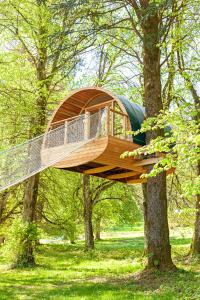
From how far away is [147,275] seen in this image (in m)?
6.71

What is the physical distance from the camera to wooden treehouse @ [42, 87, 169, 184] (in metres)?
7.00

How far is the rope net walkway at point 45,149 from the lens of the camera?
→ 6.65 meters

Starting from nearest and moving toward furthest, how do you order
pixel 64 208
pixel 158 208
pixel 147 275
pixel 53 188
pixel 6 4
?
1. pixel 147 275
2. pixel 158 208
3. pixel 6 4
4. pixel 53 188
5. pixel 64 208

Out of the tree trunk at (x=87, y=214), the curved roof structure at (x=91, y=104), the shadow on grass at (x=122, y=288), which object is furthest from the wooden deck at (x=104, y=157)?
the tree trunk at (x=87, y=214)

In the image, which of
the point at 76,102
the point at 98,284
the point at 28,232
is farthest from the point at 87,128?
the point at 28,232

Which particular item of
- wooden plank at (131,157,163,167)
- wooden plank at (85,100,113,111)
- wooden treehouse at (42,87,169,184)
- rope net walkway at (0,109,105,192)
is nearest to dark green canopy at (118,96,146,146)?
wooden treehouse at (42,87,169,184)

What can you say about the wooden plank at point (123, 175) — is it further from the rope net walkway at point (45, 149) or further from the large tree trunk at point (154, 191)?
the rope net walkway at point (45, 149)

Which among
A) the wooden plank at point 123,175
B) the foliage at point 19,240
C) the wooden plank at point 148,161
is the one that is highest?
the wooden plank at point 148,161

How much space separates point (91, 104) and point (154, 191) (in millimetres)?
2965

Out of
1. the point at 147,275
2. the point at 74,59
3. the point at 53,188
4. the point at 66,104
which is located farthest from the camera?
the point at 53,188

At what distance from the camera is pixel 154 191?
721 cm

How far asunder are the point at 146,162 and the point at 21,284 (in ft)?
11.2

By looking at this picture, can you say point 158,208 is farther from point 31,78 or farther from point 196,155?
point 31,78

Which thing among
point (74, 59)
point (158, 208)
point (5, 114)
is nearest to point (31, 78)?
point (5, 114)
